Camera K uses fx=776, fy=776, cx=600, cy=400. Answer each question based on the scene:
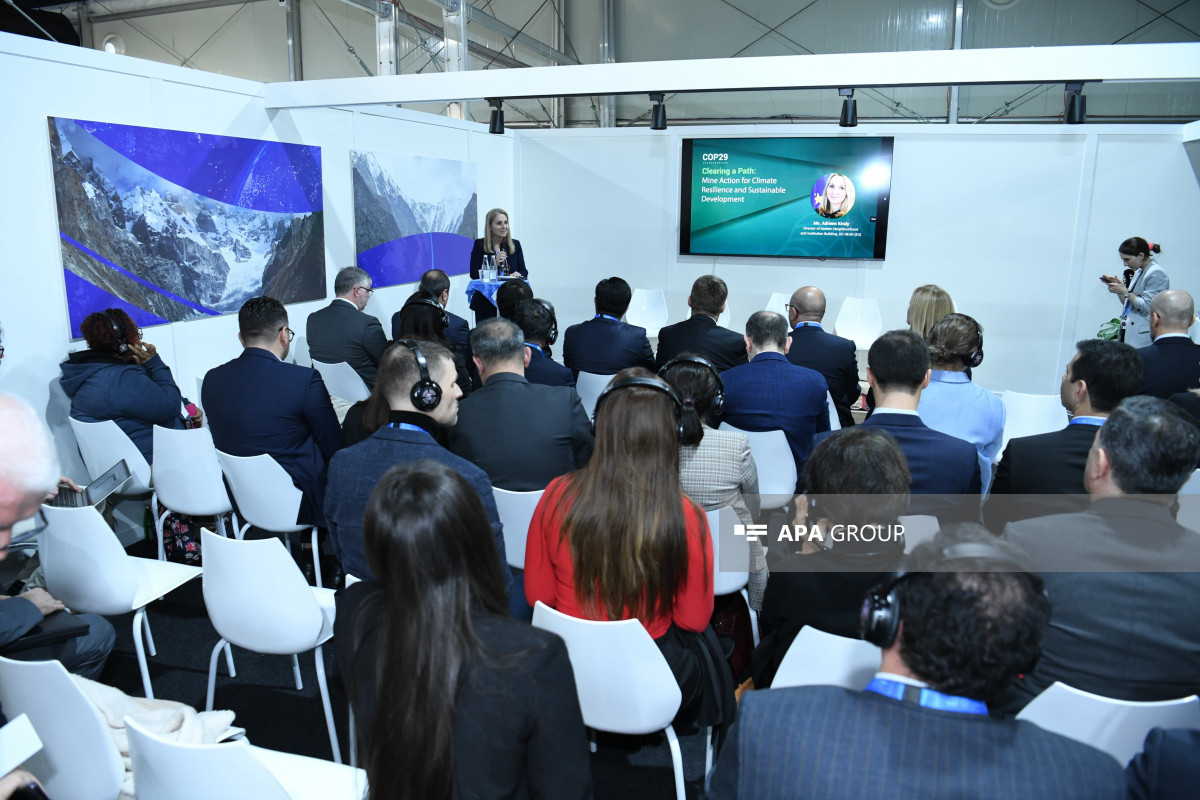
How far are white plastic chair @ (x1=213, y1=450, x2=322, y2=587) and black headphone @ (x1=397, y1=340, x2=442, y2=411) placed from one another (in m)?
1.08

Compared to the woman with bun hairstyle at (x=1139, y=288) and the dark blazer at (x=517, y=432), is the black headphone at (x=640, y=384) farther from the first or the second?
the woman with bun hairstyle at (x=1139, y=288)

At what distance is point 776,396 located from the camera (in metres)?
3.63

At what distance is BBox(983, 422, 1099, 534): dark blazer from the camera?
2713mm

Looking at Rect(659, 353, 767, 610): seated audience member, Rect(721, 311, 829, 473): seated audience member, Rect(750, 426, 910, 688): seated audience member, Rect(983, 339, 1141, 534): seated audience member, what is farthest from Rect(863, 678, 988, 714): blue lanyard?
Rect(721, 311, 829, 473): seated audience member

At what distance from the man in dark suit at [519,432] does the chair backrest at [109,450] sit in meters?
1.77

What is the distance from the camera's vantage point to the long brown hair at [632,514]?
6.49 feet

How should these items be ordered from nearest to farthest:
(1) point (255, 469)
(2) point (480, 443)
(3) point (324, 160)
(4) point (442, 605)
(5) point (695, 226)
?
(4) point (442, 605) → (2) point (480, 443) → (1) point (255, 469) → (3) point (324, 160) → (5) point (695, 226)

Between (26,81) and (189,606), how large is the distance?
2.79 m

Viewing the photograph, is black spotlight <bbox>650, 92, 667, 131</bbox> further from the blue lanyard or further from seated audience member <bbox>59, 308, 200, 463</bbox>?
the blue lanyard

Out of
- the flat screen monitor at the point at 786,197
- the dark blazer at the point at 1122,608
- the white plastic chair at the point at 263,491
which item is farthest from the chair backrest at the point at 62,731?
the flat screen monitor at the point at 786,197

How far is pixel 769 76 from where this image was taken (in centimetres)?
433

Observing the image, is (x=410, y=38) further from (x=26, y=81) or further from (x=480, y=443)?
(x=480, y=443)

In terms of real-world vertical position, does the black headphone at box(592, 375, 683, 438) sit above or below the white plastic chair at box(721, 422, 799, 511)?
above

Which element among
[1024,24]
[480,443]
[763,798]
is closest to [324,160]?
[480,443]
